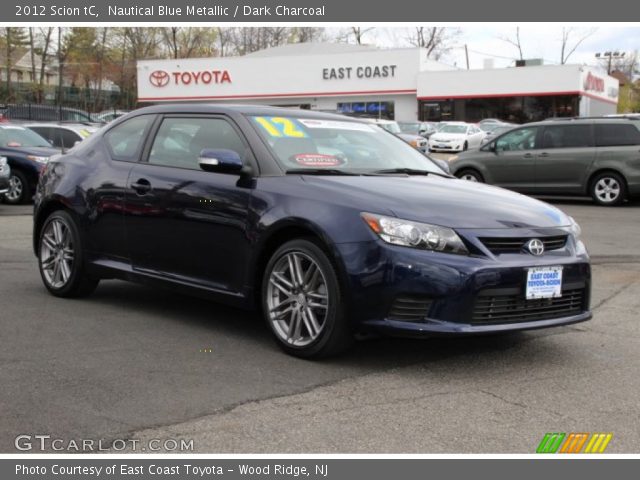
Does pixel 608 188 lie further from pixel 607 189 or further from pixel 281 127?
pixel 281 127

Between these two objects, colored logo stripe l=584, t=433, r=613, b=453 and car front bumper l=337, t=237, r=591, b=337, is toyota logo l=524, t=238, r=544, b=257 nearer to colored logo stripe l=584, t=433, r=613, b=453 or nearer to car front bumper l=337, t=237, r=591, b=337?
car front bumper l=337, t=237, r=591, b=337

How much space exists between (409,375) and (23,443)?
2.17 m

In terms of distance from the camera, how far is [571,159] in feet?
53.3

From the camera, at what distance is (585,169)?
1614 cm

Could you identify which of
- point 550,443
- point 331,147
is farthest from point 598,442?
point 331,147

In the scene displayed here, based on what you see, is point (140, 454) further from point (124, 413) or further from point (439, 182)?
point (439, 182)

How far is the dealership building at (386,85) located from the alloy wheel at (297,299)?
44.3 metres

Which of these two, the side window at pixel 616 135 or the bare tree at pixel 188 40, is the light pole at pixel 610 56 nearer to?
the bare tree at pixel 188 40

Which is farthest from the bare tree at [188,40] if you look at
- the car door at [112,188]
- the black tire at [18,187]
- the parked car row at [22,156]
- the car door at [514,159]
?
the car door at [112,188]

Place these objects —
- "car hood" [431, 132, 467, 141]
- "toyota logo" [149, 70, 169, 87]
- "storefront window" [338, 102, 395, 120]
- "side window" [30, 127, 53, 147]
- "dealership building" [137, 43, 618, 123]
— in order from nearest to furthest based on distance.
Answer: "side window" [30, 127, 53, 147]
"car hood" [431, 132, 467, 141]
"dealership building" [137, 43, 618, 123]
"storefront window" [338, 102, 395, 120]
"toyota logo" [149, 70, 169, 87]

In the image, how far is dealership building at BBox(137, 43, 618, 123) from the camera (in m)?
50.1

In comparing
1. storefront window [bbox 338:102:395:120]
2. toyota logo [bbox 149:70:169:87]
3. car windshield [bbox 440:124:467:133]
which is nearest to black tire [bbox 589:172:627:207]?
car windshield [bbox 440:124:467:133]

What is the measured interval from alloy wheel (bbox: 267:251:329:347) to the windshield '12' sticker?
1046 millimetres

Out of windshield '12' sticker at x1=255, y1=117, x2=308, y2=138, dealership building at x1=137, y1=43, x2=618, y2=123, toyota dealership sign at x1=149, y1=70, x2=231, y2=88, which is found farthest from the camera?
toyota dealership sign at x1=149, y1=70, x2=231, y2=88
